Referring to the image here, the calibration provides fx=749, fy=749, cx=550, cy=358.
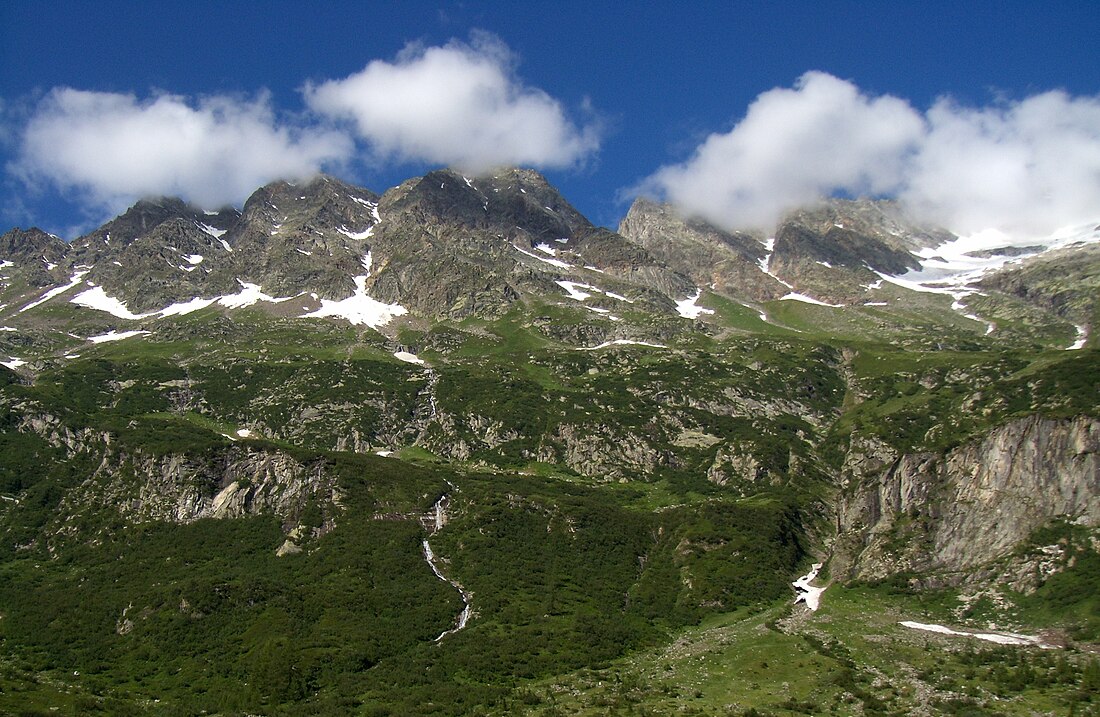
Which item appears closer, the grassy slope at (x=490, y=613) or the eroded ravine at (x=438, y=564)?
the grassy slope at (x=490, y=613)

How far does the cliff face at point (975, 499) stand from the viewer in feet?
335

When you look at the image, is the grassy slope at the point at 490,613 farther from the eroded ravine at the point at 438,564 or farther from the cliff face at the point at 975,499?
the cliff face at the point at 975,499

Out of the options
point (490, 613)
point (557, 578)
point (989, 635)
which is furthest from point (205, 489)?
point (989, 635)

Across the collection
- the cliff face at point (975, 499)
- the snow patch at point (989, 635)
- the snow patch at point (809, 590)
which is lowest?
the snow patch at point (989, 635)

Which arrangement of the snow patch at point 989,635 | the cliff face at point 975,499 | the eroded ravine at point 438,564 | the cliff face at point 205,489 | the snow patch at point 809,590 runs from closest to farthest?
the snow patch at point 989,635
the cliff face at point 975,499
the eroded ravine at point 438,564
the snow patch at point 809,590
the cliff face at point 205,489

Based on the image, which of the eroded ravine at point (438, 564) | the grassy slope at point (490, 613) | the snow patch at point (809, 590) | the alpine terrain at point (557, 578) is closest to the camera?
the grassy slope at point (490, 613)

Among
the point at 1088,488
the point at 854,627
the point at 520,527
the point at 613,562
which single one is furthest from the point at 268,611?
the point at 1088,488

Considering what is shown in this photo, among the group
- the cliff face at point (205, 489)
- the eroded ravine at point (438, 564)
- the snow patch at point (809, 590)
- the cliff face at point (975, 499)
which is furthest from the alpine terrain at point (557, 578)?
the snow patch at point (809, 590)

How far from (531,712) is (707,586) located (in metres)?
54.1

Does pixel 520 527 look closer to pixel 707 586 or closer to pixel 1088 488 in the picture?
pixel 707 586

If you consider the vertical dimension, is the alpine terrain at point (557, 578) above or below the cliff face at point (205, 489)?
below

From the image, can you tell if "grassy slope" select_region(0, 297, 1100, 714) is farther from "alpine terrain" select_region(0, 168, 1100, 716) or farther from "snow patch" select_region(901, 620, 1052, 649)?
"snow patch" select_region(901, 620, 1052, 649)

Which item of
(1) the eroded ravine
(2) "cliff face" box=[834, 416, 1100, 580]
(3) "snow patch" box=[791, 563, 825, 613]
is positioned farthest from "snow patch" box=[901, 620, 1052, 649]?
(1) the eroded ravine

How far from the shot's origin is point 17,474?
161500mm
